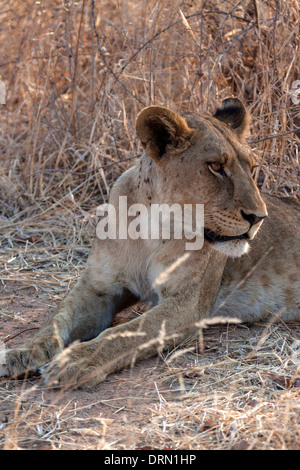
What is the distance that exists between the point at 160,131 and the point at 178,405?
1.32 meters

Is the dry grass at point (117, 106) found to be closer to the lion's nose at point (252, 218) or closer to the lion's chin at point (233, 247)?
the lion's chin at point (233, 247)

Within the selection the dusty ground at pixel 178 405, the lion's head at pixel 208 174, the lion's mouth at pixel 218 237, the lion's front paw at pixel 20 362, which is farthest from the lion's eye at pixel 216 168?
the lion's front paw at pixel 20 362

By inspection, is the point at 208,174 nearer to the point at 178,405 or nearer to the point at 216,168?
the point at 216,168

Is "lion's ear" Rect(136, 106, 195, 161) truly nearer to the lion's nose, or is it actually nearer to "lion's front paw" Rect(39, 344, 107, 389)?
the lion's nose

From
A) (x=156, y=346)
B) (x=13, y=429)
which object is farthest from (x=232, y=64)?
(x=13, y=429)

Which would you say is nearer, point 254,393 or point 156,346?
point 254,393

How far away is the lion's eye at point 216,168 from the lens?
3221 mm

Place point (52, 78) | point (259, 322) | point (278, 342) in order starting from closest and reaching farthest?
point (278, 342), point (259, 322), point (52, 78)

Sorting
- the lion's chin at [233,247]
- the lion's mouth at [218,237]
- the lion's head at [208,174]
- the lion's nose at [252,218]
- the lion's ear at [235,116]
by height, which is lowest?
the lion's chin at [233,247]

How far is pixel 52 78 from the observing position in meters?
6.27

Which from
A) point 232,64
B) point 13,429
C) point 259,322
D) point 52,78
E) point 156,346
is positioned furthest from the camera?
point 52,78

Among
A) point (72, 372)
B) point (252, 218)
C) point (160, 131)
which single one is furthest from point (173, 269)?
point (72, 372)
